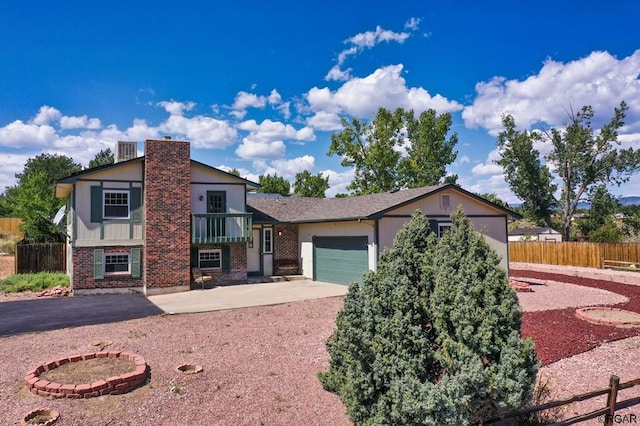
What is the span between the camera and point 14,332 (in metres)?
9.66

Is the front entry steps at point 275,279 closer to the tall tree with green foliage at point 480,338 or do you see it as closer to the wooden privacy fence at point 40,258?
the wooden privacy fence at point 40,258

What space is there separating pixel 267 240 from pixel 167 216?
17.2 ft

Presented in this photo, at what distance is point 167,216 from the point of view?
16.2 metres

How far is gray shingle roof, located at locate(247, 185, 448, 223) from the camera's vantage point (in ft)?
54.3

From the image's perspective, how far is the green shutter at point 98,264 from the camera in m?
15.6

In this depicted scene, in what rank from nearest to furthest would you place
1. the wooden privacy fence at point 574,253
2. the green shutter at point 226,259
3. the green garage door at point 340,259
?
the green garage door at point 340,259 → the green shutter at point 226,259 → the wooden privacy fence at point 574,253

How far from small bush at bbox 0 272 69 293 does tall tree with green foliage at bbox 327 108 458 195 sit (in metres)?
23.9

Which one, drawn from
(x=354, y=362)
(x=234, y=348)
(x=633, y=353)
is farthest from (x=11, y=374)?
(x=633, y=353)

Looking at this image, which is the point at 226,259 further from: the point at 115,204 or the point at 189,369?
the point at 189,369

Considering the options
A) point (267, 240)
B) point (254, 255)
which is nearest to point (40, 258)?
point (254, 255)

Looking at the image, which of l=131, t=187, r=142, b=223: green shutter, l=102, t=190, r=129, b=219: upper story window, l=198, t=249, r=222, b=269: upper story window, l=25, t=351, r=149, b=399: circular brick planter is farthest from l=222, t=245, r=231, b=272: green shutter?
l=25, t=351, r=149, b=399: circular brick planter

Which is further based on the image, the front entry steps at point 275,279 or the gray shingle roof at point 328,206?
the front entry steps at point 275,279

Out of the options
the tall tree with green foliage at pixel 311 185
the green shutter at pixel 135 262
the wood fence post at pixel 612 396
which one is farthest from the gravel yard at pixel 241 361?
the tall tree with green foliage at pixel 311 185

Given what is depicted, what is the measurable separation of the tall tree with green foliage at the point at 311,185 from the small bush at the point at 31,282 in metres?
36.4
